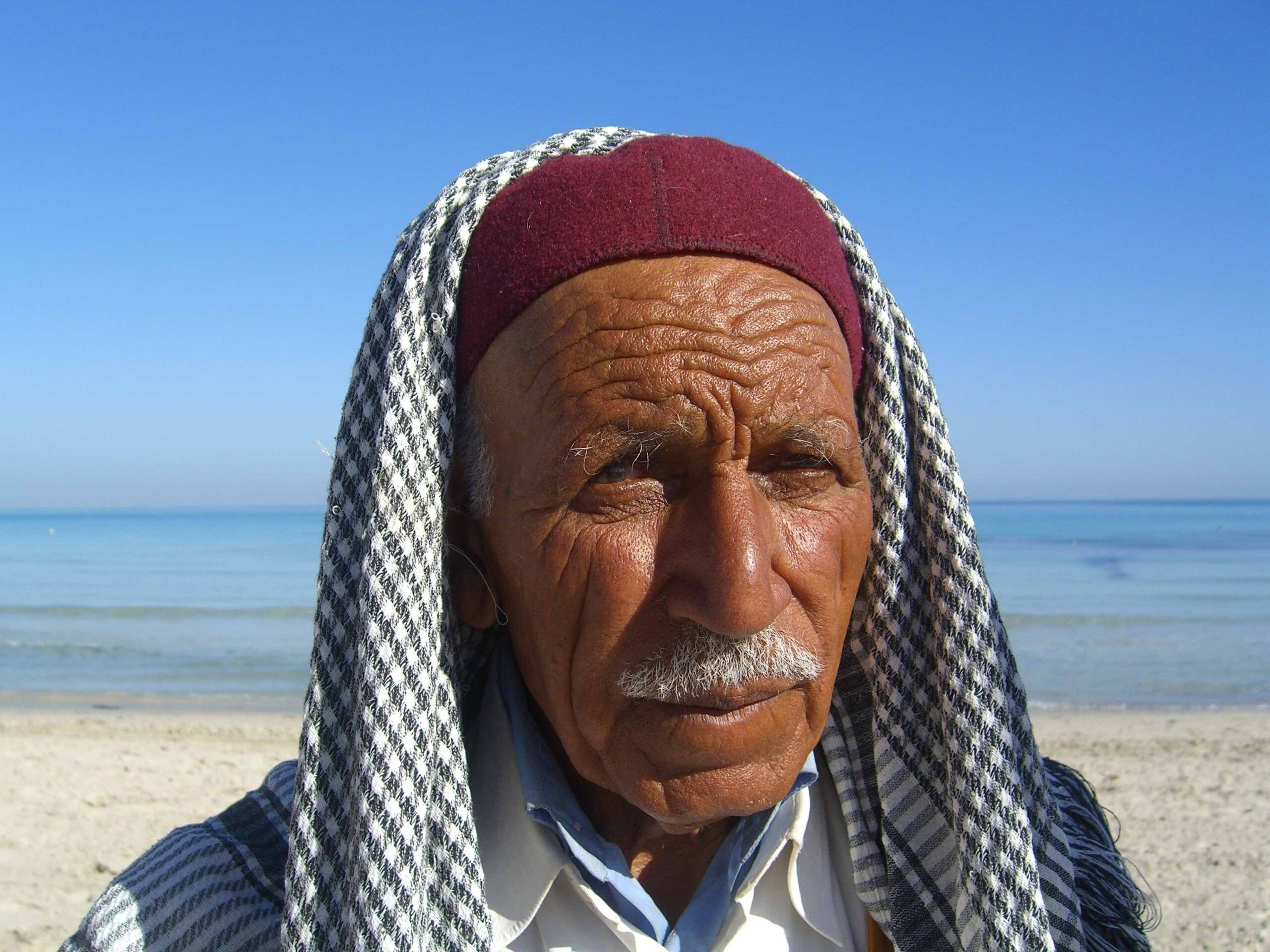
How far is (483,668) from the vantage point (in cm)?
181

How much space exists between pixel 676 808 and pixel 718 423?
585 millimetres

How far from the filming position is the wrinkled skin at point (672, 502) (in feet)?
4.66

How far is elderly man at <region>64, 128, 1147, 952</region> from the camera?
4.60 ft

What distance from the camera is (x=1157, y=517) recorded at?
204ft

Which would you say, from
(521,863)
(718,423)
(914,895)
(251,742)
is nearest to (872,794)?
(914,895)

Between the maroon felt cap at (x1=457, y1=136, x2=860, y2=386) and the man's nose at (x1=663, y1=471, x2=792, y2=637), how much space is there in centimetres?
39

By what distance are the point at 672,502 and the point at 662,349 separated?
0.79ft

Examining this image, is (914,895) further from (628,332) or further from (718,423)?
(628,332)

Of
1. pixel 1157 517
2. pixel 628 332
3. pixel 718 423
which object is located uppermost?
pixel 628 332

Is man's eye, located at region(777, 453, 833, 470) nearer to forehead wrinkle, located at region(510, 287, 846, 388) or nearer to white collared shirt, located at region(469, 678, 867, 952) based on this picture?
forehead wrinkle, located at region(510, 287, 846, 388)

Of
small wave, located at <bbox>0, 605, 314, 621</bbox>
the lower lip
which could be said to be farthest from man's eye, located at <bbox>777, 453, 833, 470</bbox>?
small wave, located at <bbox>0, 605, 314, 621</bbox>

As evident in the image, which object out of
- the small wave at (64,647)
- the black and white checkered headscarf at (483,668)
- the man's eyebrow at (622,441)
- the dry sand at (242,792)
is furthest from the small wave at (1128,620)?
the man's eyebrow at (622,441)

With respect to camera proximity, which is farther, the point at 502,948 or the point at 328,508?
the point at 328,508

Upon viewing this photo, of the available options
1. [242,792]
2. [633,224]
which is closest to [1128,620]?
[242,792]
